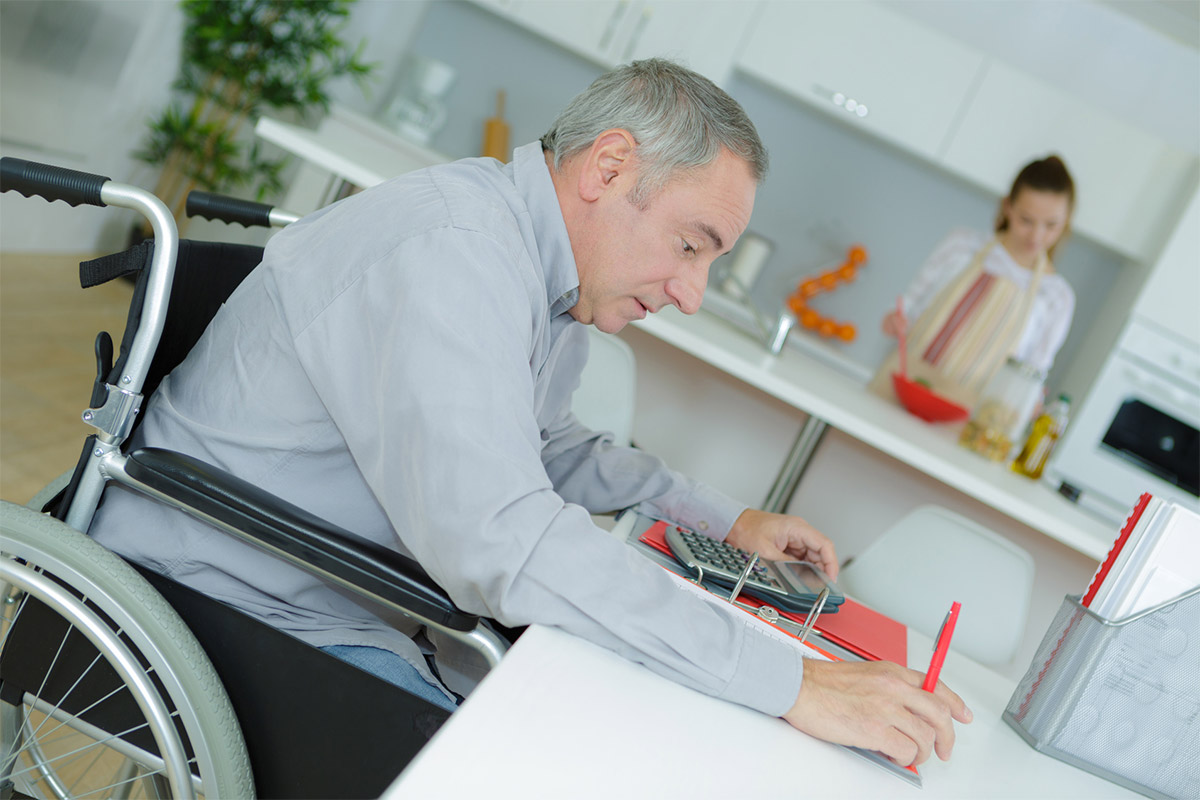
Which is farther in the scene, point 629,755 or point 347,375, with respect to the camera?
point 347,375

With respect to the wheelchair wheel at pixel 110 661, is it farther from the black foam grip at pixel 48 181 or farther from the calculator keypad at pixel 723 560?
the calculator keypad at pixel 723 560

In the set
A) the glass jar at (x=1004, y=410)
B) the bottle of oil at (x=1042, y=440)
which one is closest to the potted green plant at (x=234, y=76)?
the glass jar at (x=1004, y=410)

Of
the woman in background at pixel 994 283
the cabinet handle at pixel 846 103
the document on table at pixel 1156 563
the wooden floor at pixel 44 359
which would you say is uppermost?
the cabinet handle at pixel 846 103

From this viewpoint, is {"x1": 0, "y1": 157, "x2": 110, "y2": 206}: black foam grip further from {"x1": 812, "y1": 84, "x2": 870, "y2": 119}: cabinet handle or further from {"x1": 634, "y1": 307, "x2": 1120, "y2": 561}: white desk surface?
{"x1": 812, "y1": 84, "x2": 870, "y2": 119}: cabinet handle

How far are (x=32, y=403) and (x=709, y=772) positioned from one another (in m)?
2.48

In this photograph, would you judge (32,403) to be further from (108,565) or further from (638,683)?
(638,683)

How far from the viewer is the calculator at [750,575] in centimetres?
103

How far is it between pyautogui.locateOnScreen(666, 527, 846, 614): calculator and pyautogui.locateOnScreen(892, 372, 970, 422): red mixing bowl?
1498 millimetres

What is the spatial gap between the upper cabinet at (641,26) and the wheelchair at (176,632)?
350 cm

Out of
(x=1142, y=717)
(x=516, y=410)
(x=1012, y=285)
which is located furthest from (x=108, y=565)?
(x=1012, y=285)

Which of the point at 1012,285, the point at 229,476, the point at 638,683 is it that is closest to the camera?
the point at 638,683

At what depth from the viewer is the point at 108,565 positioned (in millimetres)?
811

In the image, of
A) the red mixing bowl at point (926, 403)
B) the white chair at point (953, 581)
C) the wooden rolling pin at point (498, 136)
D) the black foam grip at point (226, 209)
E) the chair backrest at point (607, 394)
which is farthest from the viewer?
the wooden rolling pin at point (498, 136)

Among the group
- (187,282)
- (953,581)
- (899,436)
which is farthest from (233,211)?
(899,436)
